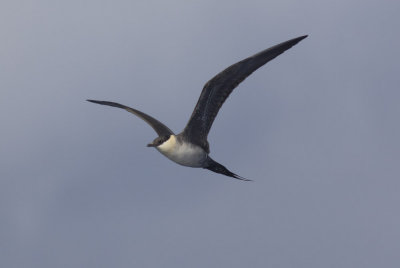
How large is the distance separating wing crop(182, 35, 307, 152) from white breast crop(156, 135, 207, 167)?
0.25 m

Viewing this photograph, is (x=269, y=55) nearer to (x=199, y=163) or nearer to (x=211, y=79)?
(x=211, y=79)

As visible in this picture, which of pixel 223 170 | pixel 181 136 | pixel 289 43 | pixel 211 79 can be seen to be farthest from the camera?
pixel 223 170

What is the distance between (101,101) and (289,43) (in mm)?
7926

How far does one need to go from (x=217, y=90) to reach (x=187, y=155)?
209 centimetres

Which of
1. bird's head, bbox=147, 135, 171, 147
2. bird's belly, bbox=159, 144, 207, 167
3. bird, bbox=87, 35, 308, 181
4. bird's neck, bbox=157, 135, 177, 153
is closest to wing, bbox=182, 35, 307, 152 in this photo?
bird, bbox=87, 35, 308, 181

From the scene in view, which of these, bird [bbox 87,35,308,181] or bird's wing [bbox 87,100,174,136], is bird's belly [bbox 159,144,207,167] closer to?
bird [bbox 87,35,308,181]

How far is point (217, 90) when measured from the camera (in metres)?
17.8

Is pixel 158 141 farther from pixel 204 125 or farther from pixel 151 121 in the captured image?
pixel 151 121

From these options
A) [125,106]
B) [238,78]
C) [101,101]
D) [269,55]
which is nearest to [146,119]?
[125,106]

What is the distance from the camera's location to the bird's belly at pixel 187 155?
722 inches

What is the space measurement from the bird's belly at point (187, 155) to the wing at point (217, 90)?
0.78ft

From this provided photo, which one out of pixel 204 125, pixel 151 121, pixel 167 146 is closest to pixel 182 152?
pixel 167 146

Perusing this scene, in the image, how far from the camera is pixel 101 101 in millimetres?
21719

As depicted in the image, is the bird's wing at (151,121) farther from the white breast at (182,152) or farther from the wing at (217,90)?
the wing at (217,90)
